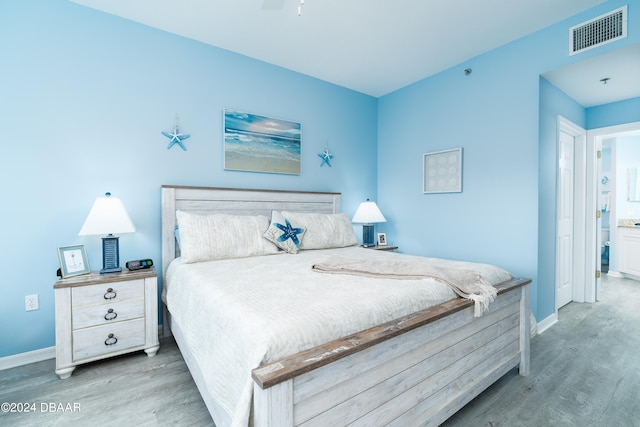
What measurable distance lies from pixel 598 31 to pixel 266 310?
10.3 ft

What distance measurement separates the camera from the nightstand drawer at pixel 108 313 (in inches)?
78.4

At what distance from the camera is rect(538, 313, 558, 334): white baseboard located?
2.79 meters

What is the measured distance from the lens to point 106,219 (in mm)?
2121

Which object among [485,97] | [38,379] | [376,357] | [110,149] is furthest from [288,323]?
[485,97]

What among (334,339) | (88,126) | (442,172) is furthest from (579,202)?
(88,126)

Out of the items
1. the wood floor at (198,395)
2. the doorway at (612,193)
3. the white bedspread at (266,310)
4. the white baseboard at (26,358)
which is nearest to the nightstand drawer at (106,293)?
the white bedspread at (266,310)

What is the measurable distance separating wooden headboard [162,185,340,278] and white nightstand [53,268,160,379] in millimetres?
398

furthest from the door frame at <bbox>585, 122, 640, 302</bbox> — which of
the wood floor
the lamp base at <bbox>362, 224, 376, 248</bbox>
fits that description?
the lamp base at <bbox>362, 224, 376, 248</bbox>

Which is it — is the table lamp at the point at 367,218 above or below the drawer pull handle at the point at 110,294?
above

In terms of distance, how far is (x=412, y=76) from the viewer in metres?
3.54

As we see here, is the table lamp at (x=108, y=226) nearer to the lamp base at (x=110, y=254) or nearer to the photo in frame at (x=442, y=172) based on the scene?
the lamp base at (x=110, y=254)

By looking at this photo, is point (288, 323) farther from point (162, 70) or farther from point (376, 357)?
point (162, 70)

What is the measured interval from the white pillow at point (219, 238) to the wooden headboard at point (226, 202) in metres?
0.19

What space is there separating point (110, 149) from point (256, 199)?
1.30 meters
